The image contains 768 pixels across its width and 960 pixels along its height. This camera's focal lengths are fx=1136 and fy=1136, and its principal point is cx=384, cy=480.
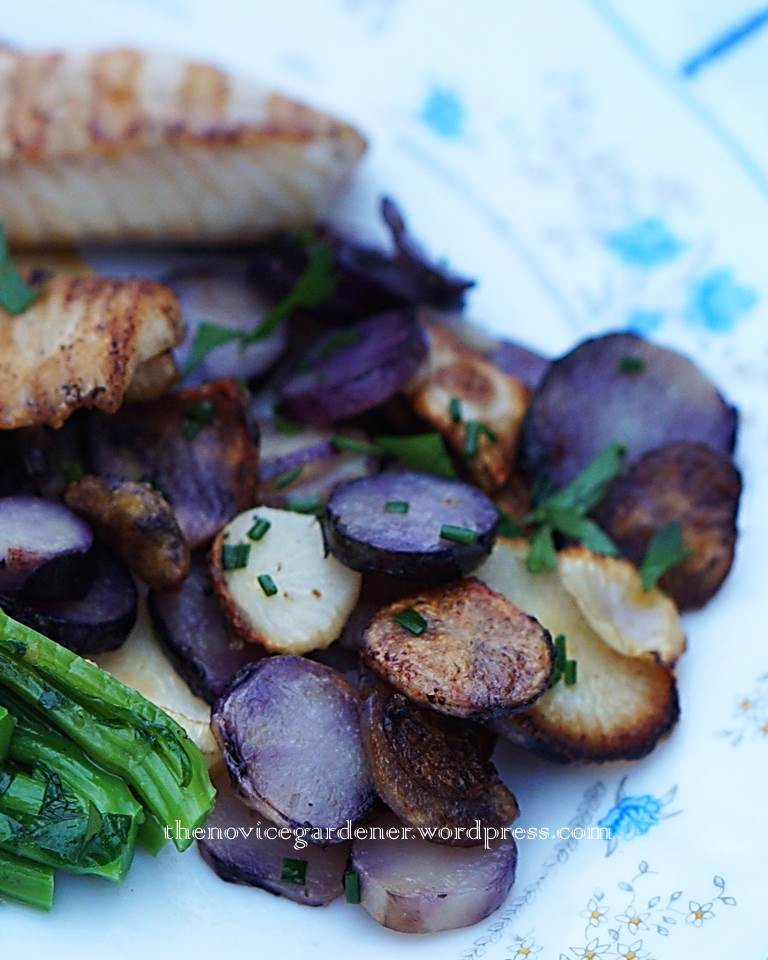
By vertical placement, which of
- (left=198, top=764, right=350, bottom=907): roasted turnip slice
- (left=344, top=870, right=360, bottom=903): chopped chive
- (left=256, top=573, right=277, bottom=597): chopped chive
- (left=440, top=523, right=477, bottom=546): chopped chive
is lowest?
(left=198, top=764, right=350, bottom=907): roasted turnip slice

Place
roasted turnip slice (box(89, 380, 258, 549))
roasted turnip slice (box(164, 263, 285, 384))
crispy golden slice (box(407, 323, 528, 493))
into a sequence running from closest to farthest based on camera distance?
1. roasted turnip slice (box(89, 380, 258, 549))
2. crispy golden slice (box(407, 323, 528, 493))
3. roasted turnip slice (box(164, 263, 285, 384))

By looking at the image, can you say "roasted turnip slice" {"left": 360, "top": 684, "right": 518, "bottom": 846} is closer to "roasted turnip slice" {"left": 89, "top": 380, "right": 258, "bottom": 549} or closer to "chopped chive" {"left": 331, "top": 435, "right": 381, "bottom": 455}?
"roasted turnip slice" {"left": 89, "top": 380, "right": 258, "bottom": 549}

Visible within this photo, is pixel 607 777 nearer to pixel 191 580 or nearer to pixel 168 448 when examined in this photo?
pixel 191 580

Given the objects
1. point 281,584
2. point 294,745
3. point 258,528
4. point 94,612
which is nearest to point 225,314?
point 258,528

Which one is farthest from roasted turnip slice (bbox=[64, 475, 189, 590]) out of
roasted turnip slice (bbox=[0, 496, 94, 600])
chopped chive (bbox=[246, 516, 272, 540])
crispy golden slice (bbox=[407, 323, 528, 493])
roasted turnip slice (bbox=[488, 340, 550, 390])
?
roasted turnip slice (bbox=[488, 340, 550, 390])

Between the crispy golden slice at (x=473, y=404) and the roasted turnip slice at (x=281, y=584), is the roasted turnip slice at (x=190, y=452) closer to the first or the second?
the roasted turnip slice at (x=281, y=584)

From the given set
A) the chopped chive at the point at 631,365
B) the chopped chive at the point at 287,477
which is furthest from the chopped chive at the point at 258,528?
the chopped chive at the point at 631,365

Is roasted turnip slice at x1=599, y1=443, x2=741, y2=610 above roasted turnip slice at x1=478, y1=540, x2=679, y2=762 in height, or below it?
above
